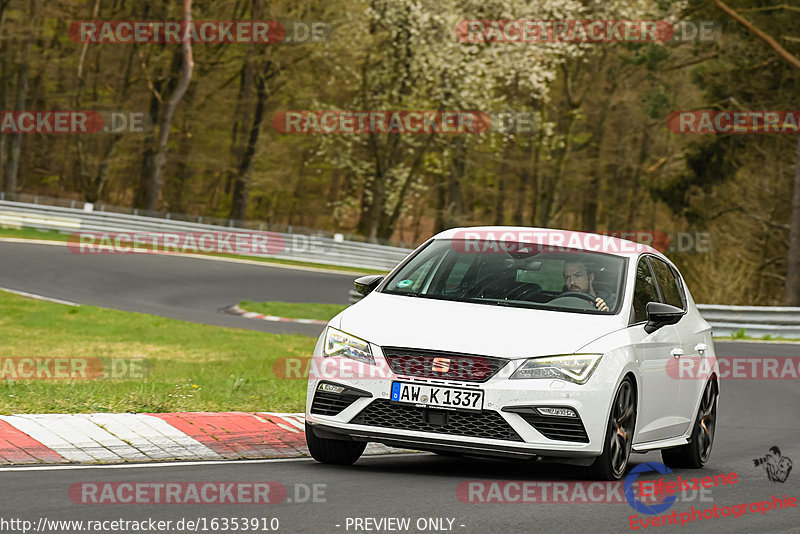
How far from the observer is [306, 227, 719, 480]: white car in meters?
7.45

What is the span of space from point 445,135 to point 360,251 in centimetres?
794

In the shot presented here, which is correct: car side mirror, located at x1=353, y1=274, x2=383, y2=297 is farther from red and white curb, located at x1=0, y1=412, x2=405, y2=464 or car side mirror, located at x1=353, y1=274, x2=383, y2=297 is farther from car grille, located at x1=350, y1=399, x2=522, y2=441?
car grille, located at x1=350, y1=399, x2=522, y2=441

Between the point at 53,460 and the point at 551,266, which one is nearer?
the point at 53,460

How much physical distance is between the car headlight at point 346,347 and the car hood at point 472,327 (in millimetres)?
48

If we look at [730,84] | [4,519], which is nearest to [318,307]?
[730,84]

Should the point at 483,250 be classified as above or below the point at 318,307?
above

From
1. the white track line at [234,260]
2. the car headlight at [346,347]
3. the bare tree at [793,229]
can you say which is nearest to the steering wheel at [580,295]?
the car headlight at [346,347]

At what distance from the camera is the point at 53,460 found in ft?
25.0

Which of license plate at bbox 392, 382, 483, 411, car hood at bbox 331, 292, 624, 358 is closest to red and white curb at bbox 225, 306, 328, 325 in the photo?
car hood at bbox 331, 292, 624, 358

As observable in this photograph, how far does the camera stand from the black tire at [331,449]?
26.8ft

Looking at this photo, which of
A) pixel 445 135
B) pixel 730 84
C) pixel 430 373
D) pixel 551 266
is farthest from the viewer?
pixel 445 135

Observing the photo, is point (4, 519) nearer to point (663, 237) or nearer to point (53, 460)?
point (53, 460)

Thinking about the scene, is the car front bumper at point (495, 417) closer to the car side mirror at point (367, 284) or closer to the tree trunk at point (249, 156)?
the car side mirror at point (367, 284)

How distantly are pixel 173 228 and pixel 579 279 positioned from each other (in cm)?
3086
